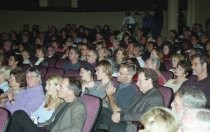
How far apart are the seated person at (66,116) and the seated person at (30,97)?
628mm

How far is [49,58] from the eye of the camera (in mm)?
8266

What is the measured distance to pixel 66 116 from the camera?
4238mm

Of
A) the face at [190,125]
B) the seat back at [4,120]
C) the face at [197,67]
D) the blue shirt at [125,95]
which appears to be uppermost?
the face at [197,67]

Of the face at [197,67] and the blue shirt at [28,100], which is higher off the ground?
the face at [197,67]

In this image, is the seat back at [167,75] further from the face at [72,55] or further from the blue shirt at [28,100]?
the face at [72,55]

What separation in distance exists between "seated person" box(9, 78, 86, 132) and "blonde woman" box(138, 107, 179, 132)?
139 centimetres

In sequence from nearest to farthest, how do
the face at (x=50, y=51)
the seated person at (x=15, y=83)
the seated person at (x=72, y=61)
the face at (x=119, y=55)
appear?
the seated person at (x=15, y=83) → the face at (x=119, y=55) → the seated person at (x=72, y=61) → the face at (x=50, y=51)

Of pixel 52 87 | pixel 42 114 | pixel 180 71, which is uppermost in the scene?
pixel 180 71

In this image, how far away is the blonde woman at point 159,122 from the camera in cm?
273

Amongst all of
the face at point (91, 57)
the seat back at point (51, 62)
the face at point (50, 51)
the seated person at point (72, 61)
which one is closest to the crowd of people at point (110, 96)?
the face at point (91, 57)

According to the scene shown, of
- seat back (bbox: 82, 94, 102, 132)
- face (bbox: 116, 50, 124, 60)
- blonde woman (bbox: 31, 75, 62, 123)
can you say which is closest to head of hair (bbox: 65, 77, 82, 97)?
seat back (bbox: 82, 94, 102, 132)

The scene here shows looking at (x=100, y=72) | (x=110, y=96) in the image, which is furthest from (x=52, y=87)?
(x=100, y=72)

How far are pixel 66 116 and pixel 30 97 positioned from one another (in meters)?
1.08

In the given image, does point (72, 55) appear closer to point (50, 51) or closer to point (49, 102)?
point (50, 51)
